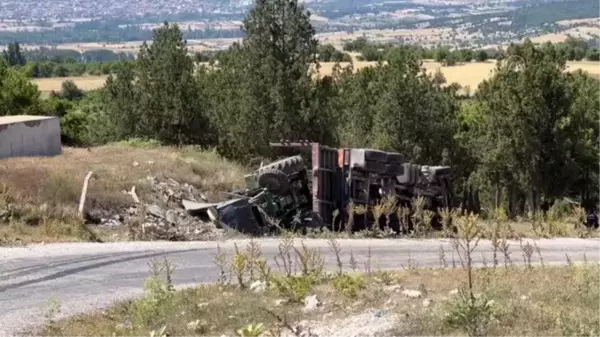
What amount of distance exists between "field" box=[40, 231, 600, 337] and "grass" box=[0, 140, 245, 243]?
6.48 metres

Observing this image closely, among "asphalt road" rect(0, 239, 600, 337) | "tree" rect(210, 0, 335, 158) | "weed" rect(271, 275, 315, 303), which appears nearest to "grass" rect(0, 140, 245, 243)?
"asphalt road" rect(0, 239, 600, 337)

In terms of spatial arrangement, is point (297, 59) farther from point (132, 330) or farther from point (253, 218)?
point (132, 330)

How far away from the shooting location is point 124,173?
25609 mm

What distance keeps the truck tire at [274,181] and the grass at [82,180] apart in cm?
351

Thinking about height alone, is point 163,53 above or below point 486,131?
above

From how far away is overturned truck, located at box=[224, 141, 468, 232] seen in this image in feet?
72.0

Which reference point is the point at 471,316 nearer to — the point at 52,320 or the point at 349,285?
the point at 349,285

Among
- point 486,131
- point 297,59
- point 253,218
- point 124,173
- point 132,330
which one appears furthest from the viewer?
point 486,131

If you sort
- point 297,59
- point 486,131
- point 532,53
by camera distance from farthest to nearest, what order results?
point 486,131 → point 532,53 → point 297,59

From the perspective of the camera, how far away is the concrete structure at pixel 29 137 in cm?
2770

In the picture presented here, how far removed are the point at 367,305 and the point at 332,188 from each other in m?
11.6

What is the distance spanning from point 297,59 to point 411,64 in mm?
8176

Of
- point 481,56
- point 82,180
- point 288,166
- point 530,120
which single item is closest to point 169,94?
point 82,180

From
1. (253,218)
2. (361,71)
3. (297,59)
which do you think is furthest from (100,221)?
(361,71)
